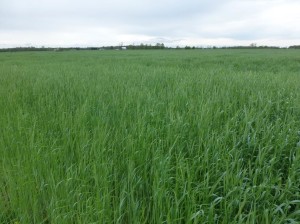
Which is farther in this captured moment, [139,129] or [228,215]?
[139,129]

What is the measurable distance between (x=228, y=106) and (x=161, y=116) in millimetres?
895

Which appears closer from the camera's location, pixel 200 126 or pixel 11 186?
pixel 11 186

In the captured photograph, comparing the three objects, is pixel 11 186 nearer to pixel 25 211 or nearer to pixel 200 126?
pixel 25 211

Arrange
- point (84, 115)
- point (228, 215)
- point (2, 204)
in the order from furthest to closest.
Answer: point (84, 115)
point (2, 204)
point (228, 215)

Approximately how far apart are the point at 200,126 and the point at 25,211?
5.40ft

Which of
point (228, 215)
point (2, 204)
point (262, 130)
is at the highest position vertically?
point (262, 130)

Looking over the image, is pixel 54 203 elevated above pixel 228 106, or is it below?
below

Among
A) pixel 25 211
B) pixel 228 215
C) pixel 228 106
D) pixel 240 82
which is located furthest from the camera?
pixel 240 82

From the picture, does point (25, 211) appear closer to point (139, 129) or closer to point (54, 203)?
point (54, 203)

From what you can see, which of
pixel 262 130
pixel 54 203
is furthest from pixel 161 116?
pixel 54 203

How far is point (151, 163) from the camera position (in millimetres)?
1970

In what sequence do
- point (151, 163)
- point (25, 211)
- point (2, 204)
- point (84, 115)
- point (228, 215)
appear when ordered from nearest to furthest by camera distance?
point (228, 215) < point (25, 211) < point (2, 204) < point (151, 163) < point (84, 115)

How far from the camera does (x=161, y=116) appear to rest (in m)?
2.92

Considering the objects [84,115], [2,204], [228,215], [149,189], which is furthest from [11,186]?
[228,215]
